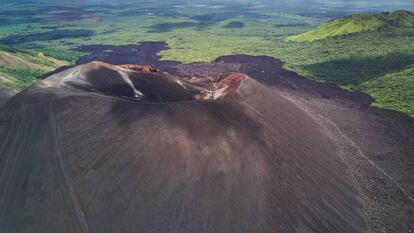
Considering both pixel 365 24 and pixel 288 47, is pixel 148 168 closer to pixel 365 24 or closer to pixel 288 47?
pixel 288 47

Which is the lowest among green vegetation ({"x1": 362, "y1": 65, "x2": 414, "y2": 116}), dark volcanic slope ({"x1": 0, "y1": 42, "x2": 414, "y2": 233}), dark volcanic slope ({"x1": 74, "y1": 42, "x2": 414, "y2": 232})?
green vegetation ({"x1": 362, "y1": 65, "x2": 414, "y2": 116})

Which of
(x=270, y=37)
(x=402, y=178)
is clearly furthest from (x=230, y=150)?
(x=270, y=37)

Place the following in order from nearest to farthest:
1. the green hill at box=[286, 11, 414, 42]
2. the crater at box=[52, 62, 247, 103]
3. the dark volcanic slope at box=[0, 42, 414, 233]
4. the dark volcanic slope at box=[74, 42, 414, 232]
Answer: the dark volcanic slope at box=[0, 42, 414, 233] < the dark volcanic slope at box=[74, 42, 414, 232] < the crater at box=[52, 62, 247, 103] < the green hill at box=[286, 11, 414, 42]

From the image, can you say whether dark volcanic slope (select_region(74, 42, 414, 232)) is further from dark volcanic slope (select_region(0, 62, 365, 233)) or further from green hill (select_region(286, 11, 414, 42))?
green hill (select_region(286, 11, 414, 42))

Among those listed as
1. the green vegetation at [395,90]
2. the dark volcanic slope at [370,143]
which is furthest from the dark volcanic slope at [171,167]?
the green vegetation at [395,90]

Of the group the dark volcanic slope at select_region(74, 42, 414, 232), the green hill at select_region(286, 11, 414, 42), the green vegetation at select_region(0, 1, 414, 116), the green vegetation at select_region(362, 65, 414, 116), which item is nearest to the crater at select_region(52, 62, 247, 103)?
the dark volcanic slope at select_region(74, 42, 414, 232)

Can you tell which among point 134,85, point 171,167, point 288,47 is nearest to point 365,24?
point 288,47

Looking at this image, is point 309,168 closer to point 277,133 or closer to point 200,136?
point 277,133
